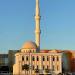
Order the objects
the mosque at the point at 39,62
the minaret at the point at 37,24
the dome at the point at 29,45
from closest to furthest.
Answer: the mosque at the point at 39,62
the dome at the point at 29,45
the minaret at the point at 37,24

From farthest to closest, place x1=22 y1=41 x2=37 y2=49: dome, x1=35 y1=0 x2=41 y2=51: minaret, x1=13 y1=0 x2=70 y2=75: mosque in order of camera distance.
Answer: x1=35 y1=0 x2=41 y2=51: minaret, x1=22 y1=41 x2=37 y2=49: dome, x1=13 y1=0 x2=70 y2=75: mosque

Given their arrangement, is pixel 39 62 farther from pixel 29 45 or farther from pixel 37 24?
pixel 37 24

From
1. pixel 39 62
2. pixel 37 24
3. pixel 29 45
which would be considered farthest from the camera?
pixel 37 24

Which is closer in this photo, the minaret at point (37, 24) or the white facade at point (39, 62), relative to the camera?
the white facade at point (39, 62)

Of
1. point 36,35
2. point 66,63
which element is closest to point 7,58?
point 66,63

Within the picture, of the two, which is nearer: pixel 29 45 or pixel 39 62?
pixel 39 62

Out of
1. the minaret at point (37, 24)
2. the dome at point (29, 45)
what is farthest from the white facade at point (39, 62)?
the minaret at point (37, 24)

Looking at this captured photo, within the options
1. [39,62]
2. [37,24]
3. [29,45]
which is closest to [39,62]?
[39,62]

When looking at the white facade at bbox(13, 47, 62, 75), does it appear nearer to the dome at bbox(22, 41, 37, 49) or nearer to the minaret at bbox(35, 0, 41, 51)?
the dome at bbox(22, 41, 37, 49)

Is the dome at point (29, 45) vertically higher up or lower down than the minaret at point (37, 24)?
lower down

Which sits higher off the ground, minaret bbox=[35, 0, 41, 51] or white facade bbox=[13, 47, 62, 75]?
minaret bbox=[35, 0, 41, 51]

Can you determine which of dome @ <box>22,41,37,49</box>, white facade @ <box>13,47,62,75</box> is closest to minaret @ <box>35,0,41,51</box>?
dome @ <box>22,41,37,49</box>

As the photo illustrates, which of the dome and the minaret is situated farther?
the minaret

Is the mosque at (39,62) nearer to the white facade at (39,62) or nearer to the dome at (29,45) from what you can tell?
the white facade at (39,62)
